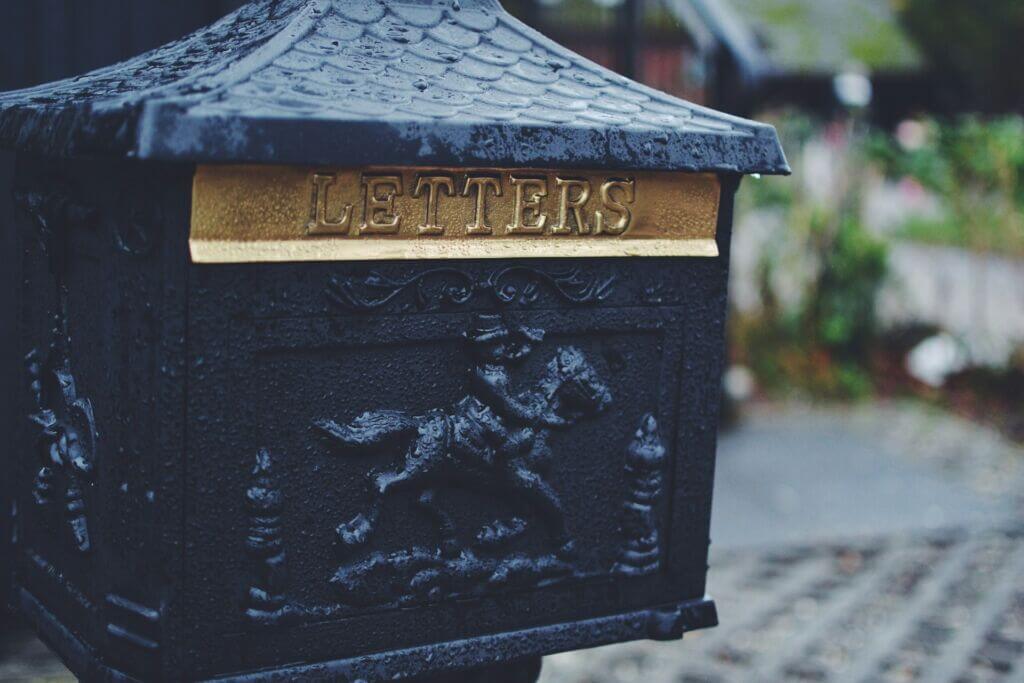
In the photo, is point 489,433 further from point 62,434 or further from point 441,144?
point 62,434

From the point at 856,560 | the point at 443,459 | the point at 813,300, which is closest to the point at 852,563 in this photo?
the point at 856,560

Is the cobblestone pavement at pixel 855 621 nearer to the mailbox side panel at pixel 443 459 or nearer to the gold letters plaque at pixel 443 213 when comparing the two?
the mailbox side panel at pixel 443 459

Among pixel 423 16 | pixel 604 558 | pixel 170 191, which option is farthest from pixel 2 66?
pixel 604 558

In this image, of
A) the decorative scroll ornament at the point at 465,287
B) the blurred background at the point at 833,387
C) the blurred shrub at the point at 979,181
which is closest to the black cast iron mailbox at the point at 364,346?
the decorative scroll ornament at the point at 465,287

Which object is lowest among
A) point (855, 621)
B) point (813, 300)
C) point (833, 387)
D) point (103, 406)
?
point (833, 387)

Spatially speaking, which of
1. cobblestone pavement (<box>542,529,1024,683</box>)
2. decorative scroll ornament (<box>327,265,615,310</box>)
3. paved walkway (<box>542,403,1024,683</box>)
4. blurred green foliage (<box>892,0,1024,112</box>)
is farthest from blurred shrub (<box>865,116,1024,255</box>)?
blurred green foliage (<box>892,0,1024,112</box>)

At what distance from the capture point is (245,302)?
64.2 inches

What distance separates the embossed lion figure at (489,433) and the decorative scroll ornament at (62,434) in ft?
1.29

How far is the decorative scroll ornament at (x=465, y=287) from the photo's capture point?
171 centimetres

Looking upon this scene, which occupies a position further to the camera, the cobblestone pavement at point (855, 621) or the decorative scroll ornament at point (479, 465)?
the cobblestone pavement at point (855, 621)

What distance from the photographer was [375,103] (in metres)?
1.68

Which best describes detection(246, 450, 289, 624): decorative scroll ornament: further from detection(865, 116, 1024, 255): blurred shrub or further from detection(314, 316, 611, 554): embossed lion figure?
detection(865, 116, 1024, 255): blurred shrub

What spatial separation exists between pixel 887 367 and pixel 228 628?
669cm

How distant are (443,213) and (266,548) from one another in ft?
1.74
